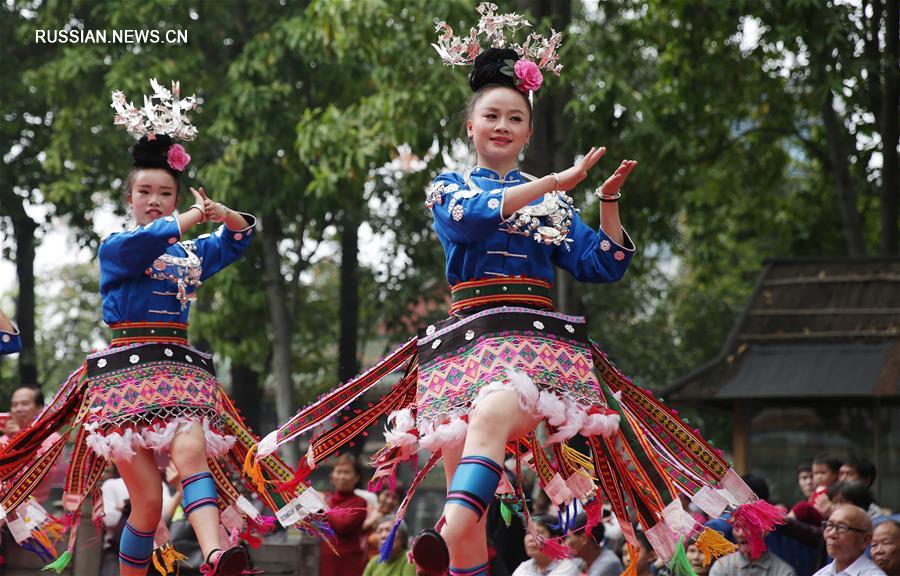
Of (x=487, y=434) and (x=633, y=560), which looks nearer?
(x=487, y=434)

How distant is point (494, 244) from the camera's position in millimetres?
5102

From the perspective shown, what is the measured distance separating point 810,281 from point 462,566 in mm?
8286

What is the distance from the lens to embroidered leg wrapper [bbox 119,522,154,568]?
608 centimetres

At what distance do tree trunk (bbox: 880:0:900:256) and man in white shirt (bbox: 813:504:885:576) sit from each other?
7.65 meters

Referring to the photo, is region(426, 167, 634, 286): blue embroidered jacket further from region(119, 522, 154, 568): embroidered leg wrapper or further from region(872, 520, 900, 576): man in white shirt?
region(872, 520, 900, 576): man in white shirt

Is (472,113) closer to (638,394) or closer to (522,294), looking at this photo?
(522,294)

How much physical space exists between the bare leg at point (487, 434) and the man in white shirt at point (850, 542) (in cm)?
226

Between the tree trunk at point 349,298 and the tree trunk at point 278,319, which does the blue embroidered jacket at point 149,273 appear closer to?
the tree trunk at point 278,319

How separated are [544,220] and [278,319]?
422 inches

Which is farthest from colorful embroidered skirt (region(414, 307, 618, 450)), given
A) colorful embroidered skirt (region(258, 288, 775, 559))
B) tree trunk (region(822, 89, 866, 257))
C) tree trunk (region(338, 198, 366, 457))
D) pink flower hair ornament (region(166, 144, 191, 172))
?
tree trunk (region(338, 198, 366, 457))

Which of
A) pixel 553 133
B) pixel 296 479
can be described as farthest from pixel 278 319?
pixel 296 479

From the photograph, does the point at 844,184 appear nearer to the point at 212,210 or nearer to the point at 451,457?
the point at 212,210

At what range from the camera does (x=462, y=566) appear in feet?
16.6

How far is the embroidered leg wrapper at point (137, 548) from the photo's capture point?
6078 millimetres
